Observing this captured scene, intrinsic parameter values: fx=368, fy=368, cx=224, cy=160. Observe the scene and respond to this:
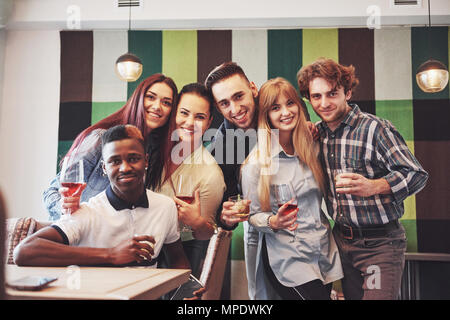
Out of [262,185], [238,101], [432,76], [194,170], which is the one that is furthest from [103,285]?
[432,76]

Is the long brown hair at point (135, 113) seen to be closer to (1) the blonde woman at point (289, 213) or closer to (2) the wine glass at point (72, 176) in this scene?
(2) the wine glass at point (72, 176)

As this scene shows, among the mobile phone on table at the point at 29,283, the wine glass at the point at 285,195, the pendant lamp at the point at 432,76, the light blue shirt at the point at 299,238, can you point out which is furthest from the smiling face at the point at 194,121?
the pendant lamp at the point at 432,76

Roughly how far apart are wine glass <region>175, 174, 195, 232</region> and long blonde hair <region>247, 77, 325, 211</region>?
0.40m

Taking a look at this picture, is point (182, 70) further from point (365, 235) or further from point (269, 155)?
point (365, 235)

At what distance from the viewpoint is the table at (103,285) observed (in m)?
1.27

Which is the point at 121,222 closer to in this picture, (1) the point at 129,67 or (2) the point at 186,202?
(2) the point at 186,202

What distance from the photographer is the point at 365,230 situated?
2088 millimetres

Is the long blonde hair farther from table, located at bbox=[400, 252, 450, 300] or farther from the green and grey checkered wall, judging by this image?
table, located at bbox=[400, 252, 450, 300]

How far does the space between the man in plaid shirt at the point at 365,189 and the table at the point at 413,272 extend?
0.05m

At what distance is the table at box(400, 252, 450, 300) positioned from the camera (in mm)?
2107

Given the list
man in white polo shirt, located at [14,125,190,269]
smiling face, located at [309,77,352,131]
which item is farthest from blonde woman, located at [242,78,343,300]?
man in white polo shirt, located at [14,125,190,269]

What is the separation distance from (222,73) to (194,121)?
0.34 m
